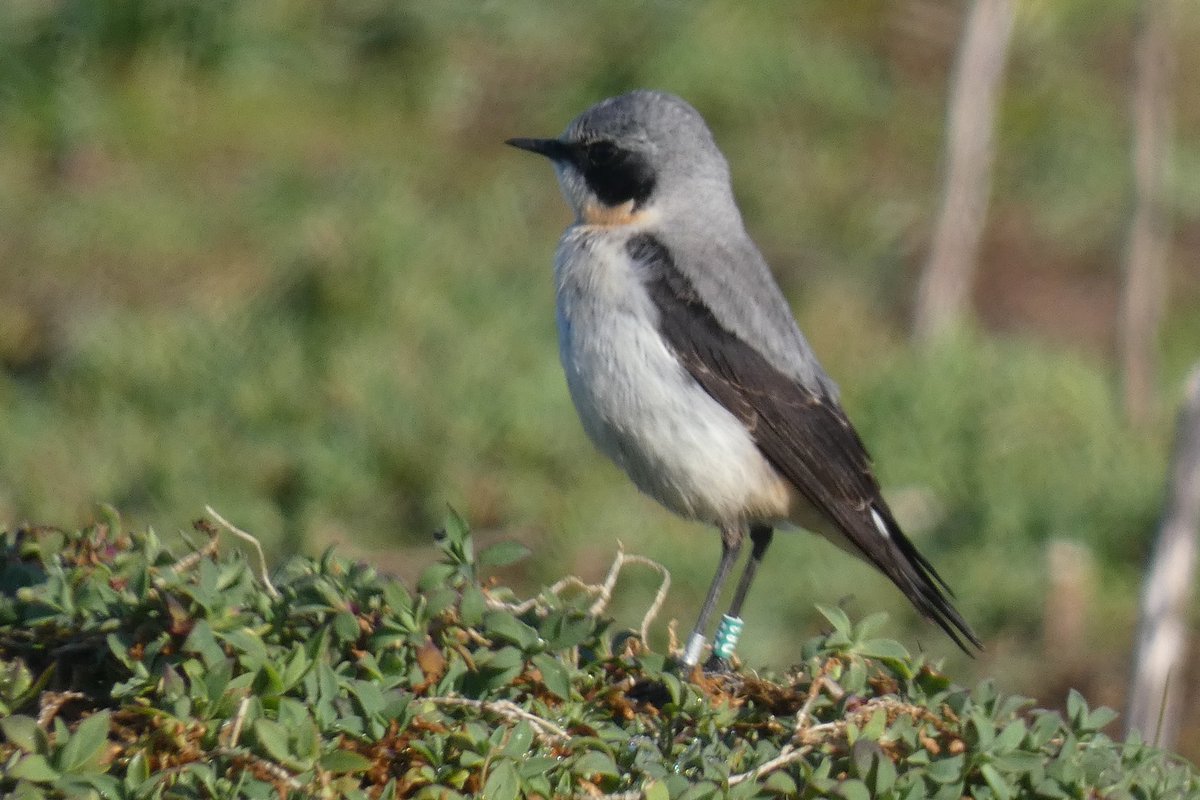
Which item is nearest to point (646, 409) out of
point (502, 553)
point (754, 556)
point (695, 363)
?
point (695, 363)

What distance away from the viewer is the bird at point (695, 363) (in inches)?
192

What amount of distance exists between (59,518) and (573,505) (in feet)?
7.14

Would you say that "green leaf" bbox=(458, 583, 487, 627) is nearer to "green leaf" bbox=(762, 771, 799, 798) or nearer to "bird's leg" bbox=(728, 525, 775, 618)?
"green leaf" bbox=(762, 771, 799, 798)

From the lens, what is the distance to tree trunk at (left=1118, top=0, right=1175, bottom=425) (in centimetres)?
938

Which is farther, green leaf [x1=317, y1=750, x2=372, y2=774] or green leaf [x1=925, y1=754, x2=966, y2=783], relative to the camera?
green leaf [x1=925, y1=754, x2=966, y2=783]

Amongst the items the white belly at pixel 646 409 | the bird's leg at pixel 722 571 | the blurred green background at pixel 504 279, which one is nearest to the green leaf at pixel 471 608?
the bird's leg at pixel 722 571

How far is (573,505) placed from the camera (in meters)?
8.00

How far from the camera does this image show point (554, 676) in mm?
3229

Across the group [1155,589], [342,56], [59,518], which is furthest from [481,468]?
[342,56]

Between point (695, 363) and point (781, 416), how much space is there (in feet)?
1.04

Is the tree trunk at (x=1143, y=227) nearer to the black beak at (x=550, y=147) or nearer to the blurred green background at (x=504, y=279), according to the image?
the blurred green background at (x=504, y=279)

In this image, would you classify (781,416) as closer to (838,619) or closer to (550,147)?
(550,147)

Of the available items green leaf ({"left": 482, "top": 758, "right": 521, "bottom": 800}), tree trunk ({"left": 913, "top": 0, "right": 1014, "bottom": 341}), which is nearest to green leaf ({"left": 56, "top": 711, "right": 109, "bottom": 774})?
green leaf ({"left": 482, "top": 758, "right": 521, "bottom": 800})

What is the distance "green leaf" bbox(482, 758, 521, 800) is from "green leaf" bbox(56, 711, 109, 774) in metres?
0.61
